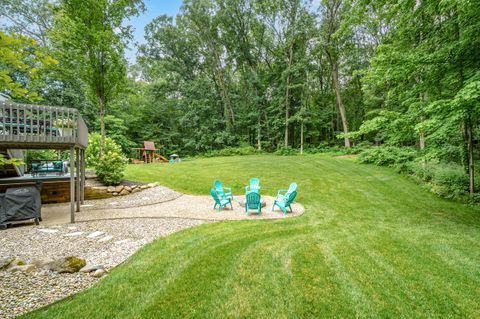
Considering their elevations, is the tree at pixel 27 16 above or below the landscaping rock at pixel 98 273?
above

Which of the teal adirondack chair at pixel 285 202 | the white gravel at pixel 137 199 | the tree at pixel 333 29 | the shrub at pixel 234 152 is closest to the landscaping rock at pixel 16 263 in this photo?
the white gravel at pixel 137 199

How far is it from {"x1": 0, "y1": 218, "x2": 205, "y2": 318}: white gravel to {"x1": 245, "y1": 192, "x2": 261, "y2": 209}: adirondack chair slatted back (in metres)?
1.47

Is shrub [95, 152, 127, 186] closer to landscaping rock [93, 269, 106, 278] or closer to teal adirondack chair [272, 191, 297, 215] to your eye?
teal adirondack chair [272, 191, 297, 215]

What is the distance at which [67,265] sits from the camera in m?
3.47

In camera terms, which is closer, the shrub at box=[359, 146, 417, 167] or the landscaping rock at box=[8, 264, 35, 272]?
the landscaping rock at box=[8, 264, 35, 272]

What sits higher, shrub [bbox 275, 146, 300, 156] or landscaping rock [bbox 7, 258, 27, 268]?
shrub [bbox 275, 146, 300, 156]

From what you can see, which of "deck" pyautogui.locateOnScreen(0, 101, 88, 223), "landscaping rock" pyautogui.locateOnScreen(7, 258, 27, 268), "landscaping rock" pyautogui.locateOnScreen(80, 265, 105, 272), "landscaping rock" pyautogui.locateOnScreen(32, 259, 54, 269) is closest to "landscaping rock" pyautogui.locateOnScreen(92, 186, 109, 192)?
"deck" pyautogui.locateOnScreen(0, 101, 88, 223)

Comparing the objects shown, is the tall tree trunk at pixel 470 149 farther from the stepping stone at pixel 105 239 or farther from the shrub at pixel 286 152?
the shrub at pixel 286 152

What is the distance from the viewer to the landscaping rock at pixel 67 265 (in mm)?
3410

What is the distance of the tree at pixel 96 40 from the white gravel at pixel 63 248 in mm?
6043

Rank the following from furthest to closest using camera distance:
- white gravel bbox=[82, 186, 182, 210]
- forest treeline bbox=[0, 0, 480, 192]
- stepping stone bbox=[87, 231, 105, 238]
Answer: forest treeline bbox=[0, 0, 480, 192]
white gravel bbox=[82, 186, 182, 210]
stepping stone bbox=[87, 231, 105, 238]

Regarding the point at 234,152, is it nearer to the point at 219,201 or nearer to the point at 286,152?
the point at 286,152

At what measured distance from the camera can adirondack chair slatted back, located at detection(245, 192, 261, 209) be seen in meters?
6.56

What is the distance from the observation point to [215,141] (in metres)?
26.2
